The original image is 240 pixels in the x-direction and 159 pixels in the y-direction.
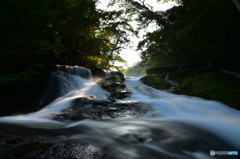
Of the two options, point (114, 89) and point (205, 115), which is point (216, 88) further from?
point (114, 89)

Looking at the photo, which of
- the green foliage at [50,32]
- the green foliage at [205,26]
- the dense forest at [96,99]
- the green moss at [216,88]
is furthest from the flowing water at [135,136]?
the green foliage at [205,26]

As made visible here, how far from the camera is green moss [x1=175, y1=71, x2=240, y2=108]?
5.29 metres

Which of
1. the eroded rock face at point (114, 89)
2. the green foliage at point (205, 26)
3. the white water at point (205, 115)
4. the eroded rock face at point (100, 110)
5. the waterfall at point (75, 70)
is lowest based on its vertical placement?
the white water at point (205, 115)

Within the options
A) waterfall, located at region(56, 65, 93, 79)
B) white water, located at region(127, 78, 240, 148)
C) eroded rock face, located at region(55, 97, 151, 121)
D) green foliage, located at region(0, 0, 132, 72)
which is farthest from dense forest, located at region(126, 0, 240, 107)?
green foliage, located at region(0, 0, 132, 72)

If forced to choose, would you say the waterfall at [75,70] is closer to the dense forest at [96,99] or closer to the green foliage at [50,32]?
the dense forest at [96,99]

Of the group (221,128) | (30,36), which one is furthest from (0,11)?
(221,128)

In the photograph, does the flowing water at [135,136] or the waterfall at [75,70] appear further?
the waterfall at [75,70]

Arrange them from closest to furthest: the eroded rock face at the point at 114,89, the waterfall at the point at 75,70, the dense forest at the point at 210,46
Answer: the dense forest at the point at 210,46 → the eroded rock face at the point at 114,89 → the waterfall at the point at 75,70

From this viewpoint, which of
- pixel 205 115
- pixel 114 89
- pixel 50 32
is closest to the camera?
pixel 205 115

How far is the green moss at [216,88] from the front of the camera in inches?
208

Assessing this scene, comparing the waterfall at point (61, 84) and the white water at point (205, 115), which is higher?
the waterfall at point (61, 84)

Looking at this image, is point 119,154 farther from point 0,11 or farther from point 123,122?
point 0,11

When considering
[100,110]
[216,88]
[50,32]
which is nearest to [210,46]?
[216,88]

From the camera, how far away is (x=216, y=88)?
6137 mm
